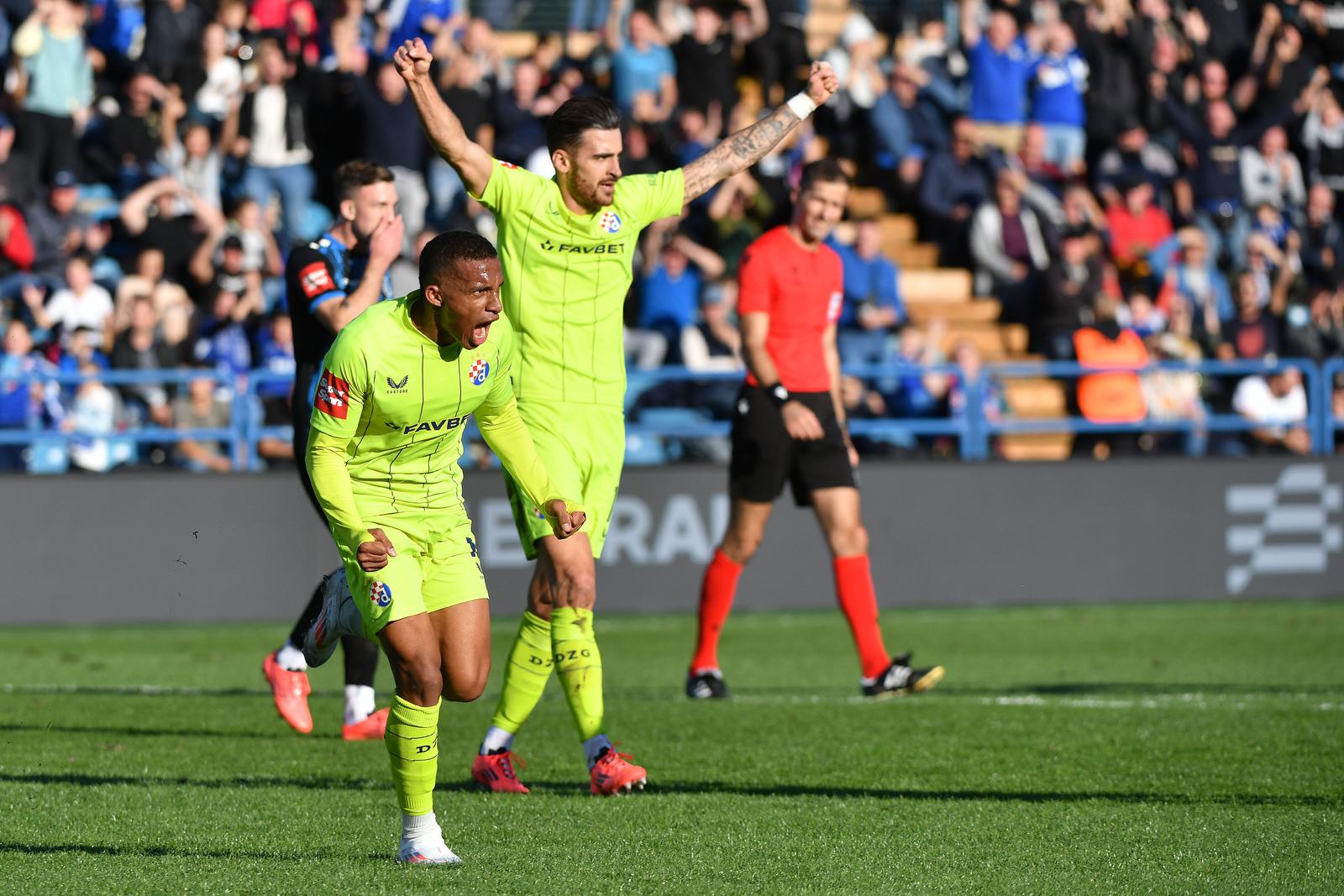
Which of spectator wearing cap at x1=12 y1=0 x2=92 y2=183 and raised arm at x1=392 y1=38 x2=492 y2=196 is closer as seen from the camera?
raised arm at x1=392 y1=38 x2=492 y2=196

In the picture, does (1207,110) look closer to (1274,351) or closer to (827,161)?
(1274,351)

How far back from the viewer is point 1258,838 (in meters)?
6.24

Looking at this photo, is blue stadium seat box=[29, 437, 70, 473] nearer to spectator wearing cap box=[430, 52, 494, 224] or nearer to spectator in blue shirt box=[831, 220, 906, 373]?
spectator wearing cap box=[430, 52, 494, 224]

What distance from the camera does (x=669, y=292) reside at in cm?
1767

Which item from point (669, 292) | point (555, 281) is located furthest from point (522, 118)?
point (555, 281)

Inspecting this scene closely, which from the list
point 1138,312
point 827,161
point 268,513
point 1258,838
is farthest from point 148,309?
point 1258,838

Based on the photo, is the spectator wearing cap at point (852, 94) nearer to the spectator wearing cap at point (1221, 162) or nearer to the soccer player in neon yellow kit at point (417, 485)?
the spectator wearing cap at point (1221, 162)

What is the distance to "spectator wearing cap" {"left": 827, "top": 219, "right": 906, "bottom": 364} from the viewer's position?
1805cm

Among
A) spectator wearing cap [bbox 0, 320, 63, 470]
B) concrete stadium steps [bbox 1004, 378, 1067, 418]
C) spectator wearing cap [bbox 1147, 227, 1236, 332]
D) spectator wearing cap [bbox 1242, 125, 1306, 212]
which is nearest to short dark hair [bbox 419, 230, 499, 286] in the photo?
spectator wearing cap [bbox 0, 320, 63, 470]

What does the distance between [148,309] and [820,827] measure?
10.9 metres

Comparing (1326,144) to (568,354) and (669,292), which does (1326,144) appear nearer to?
(669,292)

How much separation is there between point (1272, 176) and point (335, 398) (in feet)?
55.7

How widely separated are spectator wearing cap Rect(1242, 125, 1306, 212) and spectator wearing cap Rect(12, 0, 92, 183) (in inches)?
468

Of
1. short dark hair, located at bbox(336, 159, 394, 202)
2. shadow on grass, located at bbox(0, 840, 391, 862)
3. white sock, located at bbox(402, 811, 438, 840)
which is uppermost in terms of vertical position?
short dark hair, located at bbox(336, 159, 394, 202)
